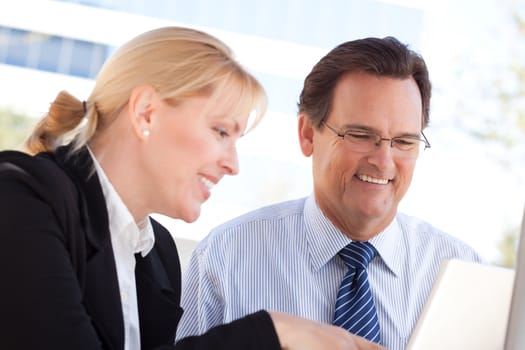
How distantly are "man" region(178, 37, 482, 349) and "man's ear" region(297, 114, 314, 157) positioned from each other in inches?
1.4

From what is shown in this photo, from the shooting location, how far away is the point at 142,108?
5.60 feet

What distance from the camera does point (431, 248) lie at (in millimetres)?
2309

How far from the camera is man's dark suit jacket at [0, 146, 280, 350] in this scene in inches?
54.6

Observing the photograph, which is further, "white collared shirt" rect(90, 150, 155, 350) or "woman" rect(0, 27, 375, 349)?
"white collared shirt" rect(90, 150, 155, 350)

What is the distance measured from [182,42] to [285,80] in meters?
9.69

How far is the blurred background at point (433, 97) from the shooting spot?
36.6 ft

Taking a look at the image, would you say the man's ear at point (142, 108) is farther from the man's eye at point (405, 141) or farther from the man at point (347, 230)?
the man's eye at point (405, 141)

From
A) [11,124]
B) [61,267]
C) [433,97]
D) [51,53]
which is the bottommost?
[11,124]

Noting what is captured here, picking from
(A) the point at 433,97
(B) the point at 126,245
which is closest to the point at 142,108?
(B) the point at 126,245

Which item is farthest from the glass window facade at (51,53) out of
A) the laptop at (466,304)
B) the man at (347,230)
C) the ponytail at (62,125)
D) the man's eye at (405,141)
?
the laptop at (466,304)

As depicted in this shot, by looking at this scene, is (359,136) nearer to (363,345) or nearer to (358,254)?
(358,254)

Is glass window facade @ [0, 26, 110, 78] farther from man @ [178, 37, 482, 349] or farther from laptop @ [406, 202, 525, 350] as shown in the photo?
laptop @ [406, 202, 525, 350]

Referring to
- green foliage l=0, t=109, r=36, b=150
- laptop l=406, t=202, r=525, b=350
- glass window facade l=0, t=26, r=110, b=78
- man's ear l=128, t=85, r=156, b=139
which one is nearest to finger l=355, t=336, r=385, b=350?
laptop l=406, t=202, r=525, b=350

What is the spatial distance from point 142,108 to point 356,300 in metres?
0.72
